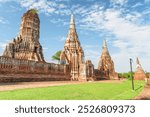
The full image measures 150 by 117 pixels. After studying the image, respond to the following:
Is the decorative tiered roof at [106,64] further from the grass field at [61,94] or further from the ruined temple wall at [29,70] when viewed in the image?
the grass field at [61,94]

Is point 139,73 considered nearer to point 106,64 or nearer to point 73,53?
point 106,64

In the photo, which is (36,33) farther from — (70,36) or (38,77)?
(38,77)

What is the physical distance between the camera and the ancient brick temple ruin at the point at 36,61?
24641mm

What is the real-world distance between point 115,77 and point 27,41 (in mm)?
28457

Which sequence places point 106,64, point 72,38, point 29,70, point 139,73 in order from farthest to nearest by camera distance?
point 106,64 < point 139,73 < point 72,38 < point 29,70

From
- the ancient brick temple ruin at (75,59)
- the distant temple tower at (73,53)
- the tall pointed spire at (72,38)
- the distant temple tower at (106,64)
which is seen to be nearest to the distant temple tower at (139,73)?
the distant temple tower at (106,64)

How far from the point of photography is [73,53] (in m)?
39.7

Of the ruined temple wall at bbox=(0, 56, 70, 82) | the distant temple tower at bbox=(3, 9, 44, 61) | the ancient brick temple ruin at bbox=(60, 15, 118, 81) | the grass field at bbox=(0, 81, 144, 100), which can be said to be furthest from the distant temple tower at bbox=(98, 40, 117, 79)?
the grass field at bbox=(0, 81, 144, 100)

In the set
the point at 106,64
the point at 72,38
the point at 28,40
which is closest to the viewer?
the point at 72,38

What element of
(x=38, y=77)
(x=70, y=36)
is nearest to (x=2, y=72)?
(x=38, y=77)

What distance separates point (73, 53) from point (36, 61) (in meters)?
12.2

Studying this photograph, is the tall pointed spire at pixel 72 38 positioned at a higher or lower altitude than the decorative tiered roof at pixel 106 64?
higher

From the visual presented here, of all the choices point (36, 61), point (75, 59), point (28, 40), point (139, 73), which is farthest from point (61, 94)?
point (139, 73)

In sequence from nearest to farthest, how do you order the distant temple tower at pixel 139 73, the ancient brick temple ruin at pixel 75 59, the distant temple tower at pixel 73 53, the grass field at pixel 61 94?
the grass field at pixel 61 94 < the ancient brick temple ruin at pixel 75 59 < the distant temple tower at pixel 73 53 < the distant temple tower at pixel 139 73
